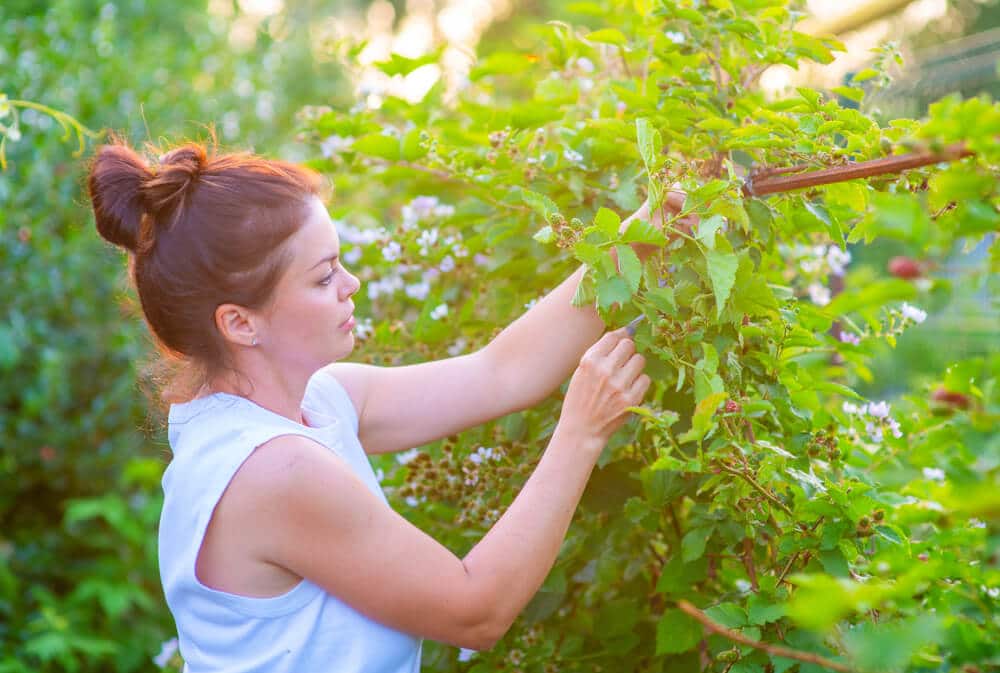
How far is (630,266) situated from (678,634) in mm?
683

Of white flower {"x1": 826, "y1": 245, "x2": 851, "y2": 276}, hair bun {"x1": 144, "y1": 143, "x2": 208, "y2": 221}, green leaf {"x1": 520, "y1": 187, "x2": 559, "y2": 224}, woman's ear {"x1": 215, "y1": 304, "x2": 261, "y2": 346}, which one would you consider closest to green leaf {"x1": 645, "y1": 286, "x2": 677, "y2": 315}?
green leaf {"x1": 520, "y1": 187, "x2": 559, "y2": 224}

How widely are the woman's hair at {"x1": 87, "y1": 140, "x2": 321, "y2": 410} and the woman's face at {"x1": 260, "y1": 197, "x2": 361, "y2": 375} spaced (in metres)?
0.02

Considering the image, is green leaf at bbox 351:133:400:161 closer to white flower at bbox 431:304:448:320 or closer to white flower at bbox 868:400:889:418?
white flower at bbox 431:304:448:320

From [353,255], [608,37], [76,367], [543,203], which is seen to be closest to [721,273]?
[543,203]

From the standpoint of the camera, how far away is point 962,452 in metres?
1.08

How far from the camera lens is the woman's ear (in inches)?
64.7

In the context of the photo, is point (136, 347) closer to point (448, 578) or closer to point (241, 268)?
point (241, 268)

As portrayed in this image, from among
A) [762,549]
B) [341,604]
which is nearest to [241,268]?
[341,604]

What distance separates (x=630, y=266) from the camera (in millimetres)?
1439

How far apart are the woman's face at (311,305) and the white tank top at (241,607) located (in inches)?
4.6

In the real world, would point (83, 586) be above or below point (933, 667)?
below

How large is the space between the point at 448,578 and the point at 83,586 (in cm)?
280

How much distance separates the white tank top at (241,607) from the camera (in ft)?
5.05

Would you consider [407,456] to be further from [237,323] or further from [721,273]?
[721,273]
